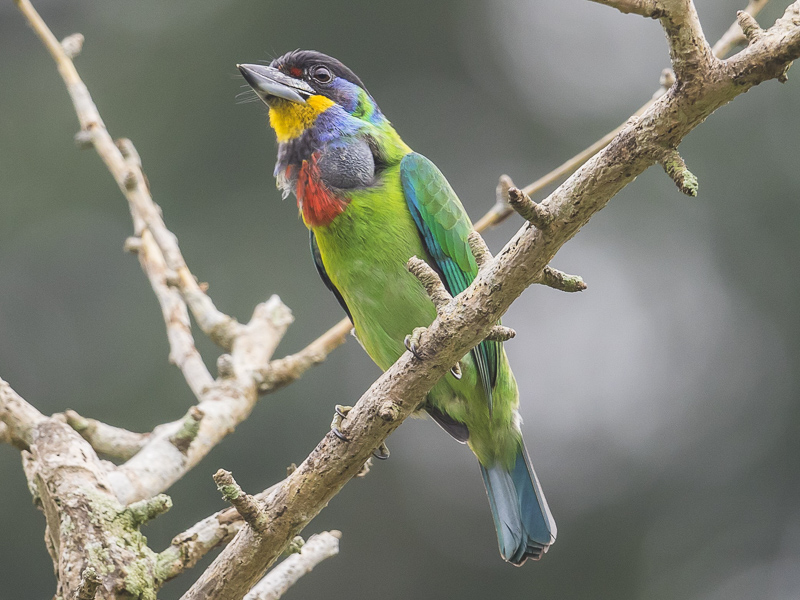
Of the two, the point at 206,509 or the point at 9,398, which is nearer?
the point at 9,398

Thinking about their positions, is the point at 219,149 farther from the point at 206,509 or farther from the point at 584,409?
the point at 584,409

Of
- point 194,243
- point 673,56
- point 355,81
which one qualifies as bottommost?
point 673,56

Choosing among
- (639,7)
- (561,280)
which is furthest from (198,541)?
(639,7)

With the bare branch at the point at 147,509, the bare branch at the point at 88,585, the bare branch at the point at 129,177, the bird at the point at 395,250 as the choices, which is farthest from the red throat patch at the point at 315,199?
the bare branch at the point at 88,585

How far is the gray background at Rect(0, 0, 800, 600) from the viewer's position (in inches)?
308

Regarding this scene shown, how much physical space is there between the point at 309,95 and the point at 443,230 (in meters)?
0.88

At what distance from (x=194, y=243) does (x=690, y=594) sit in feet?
18.5

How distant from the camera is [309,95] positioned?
3.69 metres

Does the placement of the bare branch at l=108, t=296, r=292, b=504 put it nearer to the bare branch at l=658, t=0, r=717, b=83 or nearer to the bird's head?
the bird's head

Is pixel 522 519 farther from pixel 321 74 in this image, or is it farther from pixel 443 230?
pixel 321 74

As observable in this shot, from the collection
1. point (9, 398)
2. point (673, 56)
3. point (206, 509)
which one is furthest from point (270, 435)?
point (673, 56)

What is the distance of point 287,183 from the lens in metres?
3.58

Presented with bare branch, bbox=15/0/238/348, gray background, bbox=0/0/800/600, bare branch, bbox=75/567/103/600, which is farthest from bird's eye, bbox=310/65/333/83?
gray background, bbox=0/0/800/600

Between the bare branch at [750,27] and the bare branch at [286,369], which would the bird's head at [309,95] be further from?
the bare branch at [750,27]
